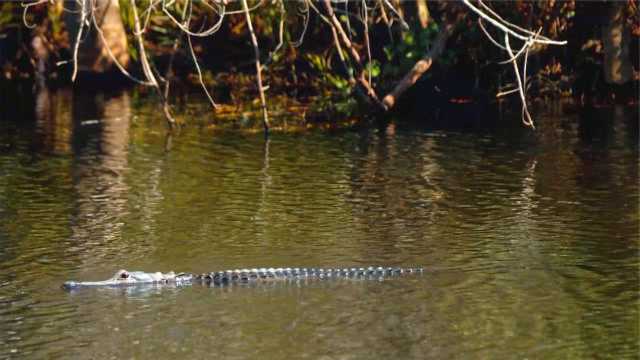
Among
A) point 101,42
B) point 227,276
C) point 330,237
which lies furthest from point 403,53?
point 227,276

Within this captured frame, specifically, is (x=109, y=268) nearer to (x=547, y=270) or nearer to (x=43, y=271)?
(x=43, y=271)

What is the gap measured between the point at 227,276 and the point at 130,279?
2.38 ft

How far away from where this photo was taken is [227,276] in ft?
37.8

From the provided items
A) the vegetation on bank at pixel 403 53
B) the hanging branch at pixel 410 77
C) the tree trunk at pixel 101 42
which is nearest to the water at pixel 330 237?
the hanging branch at pixel 410 77

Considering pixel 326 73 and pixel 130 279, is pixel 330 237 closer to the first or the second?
pixel 130 279

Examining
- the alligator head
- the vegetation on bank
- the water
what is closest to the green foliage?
the vegetation on bank

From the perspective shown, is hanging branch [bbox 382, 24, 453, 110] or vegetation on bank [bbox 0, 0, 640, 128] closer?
hanging branch [bbox 382, 24, 453, 110]

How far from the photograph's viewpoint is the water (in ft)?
33.1

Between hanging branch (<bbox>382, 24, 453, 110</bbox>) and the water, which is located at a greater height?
hanging branch (<bbox>382, 24, 453, 110</bbox>)

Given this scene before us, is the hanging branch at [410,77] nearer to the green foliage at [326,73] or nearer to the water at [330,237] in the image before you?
Result: the green foliage at [326,73]

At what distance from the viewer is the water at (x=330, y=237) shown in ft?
33.1

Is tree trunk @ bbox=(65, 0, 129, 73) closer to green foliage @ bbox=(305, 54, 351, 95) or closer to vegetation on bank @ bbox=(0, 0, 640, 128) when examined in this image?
vegetation on bank @ bbox=(0, 0, 640, 128)

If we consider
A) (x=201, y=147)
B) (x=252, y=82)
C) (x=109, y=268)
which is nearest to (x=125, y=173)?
(x=201, y=147)

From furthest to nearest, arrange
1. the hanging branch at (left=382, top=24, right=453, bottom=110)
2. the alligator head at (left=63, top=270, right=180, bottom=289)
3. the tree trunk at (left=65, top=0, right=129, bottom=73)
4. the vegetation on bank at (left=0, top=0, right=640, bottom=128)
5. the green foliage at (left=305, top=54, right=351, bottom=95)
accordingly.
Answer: the tree trunk at (left=65, top=0, right=129, bottom=73) < the vegetation on bank at (left=0, top=0, right=640, bottom=128) < the green foliage at (left=305, top=54, right=351, bottom=95) < the hanging branch at (left=382, top=24, right=453, bottom=110) < the alligator head at (left=63, top=270, right=180, bottom=289)
